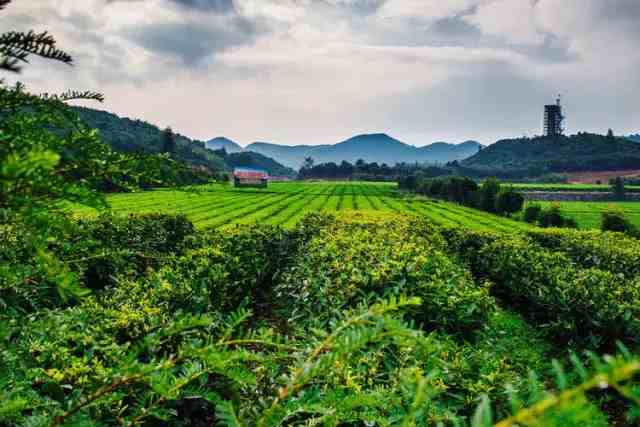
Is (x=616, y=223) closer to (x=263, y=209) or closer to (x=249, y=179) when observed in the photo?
(x=263, y=209)

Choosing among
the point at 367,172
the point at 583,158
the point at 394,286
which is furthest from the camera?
the point at 367,172

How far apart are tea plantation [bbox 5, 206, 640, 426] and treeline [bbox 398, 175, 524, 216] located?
33572 mm

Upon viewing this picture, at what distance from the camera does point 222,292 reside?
8734 mm

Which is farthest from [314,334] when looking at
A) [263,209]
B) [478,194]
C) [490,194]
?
[478,194]

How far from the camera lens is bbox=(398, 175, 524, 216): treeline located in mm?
49594

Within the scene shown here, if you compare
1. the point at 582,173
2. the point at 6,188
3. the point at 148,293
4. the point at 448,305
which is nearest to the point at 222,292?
the point at 148,293

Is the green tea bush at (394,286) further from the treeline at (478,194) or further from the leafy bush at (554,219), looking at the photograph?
the treeline at (478,194)

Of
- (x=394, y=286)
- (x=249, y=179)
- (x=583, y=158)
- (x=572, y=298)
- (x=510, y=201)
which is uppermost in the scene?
(x=583, y=158)

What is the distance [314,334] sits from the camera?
2.96 metres

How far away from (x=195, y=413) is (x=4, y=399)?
481cm

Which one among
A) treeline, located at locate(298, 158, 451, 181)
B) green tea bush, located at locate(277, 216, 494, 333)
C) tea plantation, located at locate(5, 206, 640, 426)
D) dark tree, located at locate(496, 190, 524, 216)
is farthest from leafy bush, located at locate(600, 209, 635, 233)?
treeline, located at locate(298, 158, 451, 181)

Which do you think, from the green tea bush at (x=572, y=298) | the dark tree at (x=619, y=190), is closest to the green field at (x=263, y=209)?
the green tea bush at (x=572, y=298)

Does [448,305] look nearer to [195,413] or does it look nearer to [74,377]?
[195,413]

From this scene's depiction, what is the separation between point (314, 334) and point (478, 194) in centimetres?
6032
